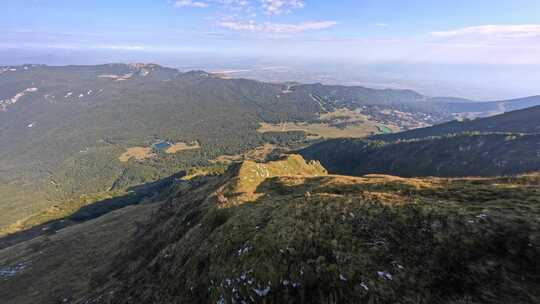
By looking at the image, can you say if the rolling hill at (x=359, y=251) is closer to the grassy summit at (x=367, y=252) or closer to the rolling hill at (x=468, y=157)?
the grassy summit at (x=367, y=252)

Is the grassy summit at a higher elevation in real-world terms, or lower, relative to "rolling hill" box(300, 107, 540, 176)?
higher

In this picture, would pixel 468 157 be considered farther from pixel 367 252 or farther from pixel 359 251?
pixel 359 251

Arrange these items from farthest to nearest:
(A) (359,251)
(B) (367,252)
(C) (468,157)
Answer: (C) (468,157) → (A) (359,251) → (B) (367,252)

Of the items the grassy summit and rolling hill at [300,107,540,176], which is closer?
the grassy summit

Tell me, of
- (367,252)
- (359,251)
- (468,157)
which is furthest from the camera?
(468,157)

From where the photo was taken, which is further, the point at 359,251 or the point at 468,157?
the point at 468,157

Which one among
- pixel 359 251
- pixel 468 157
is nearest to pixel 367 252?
pixel 359 251

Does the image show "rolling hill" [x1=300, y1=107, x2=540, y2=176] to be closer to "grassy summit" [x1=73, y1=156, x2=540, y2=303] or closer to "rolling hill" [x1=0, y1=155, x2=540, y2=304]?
"grassy summit" [x1=73, y1=156, x2=540, y2=303]

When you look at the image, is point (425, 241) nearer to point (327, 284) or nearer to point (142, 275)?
point (327, 284)

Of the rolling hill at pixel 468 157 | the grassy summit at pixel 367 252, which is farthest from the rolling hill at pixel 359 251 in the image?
the rolling hill at pixel 468 157

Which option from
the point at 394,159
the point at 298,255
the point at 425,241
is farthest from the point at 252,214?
the point at 394,159

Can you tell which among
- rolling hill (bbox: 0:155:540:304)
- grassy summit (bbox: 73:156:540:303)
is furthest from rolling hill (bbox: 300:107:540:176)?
rolling hill (bbox: 0:155:540:304)
